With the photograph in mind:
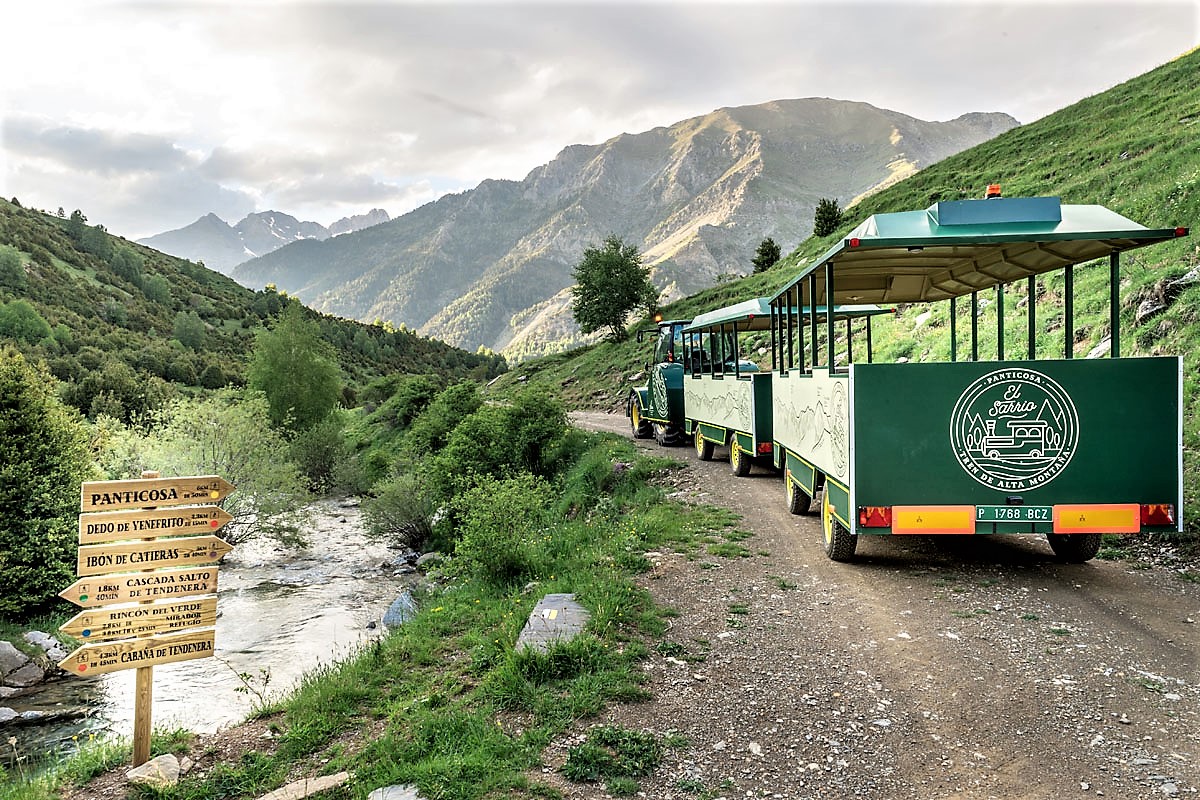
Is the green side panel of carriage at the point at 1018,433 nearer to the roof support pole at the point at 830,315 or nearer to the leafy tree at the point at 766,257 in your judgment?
the roof support pole at the point at 830,315

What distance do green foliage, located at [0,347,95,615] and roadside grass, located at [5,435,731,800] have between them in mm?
12423

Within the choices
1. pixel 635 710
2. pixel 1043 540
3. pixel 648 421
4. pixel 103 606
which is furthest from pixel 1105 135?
pixel 103 606

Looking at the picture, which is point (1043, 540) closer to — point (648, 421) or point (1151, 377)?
point (1151, 377)

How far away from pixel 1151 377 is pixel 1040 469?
144cm

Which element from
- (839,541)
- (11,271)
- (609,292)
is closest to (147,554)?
(839,541)

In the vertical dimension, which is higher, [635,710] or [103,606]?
[103,606]

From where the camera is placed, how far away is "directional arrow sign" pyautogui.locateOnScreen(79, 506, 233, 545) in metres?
5.45

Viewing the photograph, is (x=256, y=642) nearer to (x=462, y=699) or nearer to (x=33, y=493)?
(x=33, y=493)

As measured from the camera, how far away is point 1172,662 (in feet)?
18.3

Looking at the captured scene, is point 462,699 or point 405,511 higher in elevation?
point 462,699

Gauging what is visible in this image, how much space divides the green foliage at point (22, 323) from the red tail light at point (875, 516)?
2747 inches

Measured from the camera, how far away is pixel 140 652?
5.74 meters

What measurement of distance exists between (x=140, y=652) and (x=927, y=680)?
20.8ft

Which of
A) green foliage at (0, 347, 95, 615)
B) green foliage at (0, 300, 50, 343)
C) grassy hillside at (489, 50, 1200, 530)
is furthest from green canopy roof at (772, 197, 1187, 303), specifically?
green foliage at (0, 300, 50, 343)
